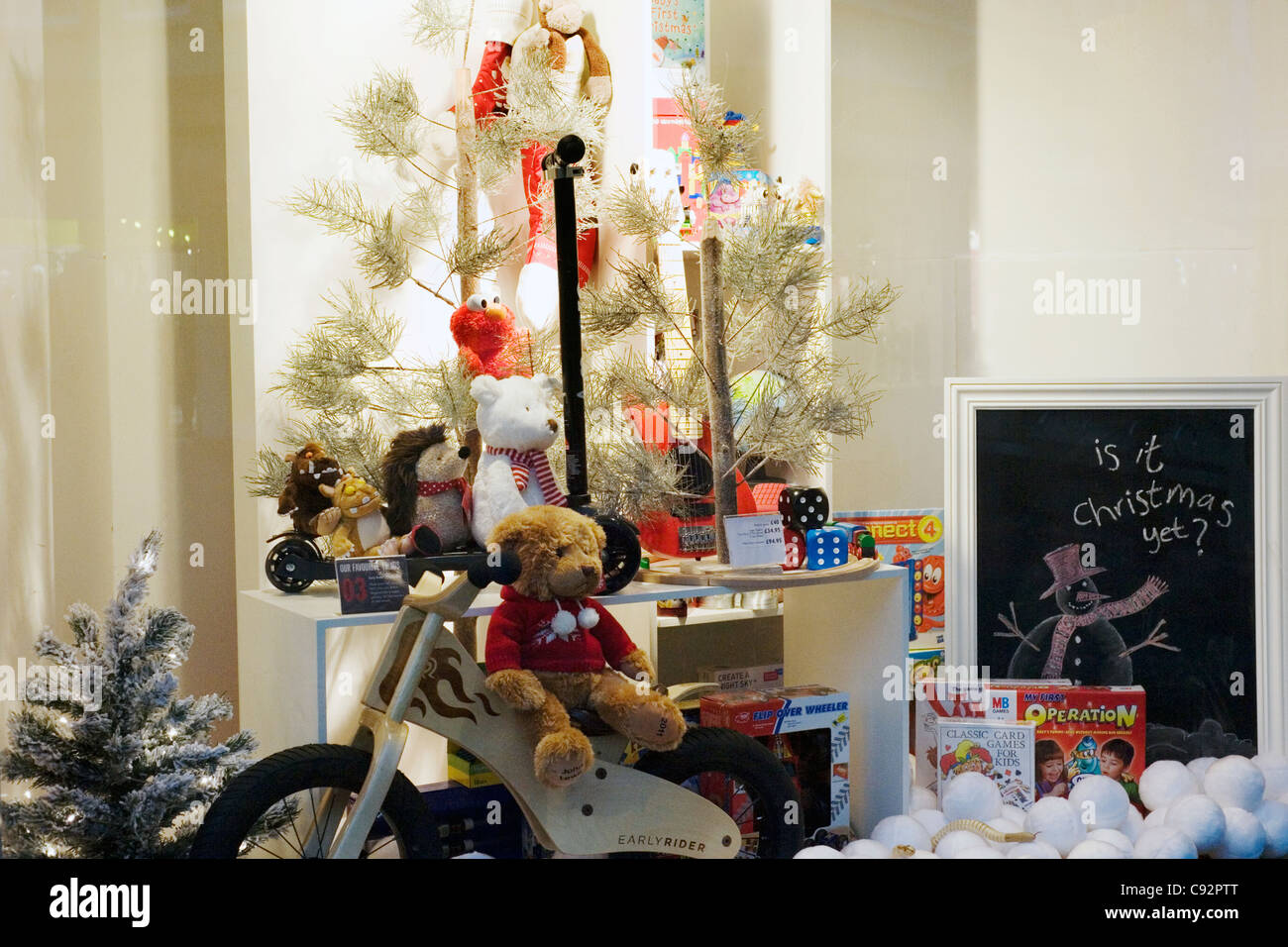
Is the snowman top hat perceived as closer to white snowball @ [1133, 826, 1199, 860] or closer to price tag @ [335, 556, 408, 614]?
white snowball @ [1133, 826, 1199, 860]

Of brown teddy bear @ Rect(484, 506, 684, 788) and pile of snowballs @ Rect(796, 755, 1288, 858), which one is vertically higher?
brown teddy bear @ Rect(484, 506, 684, 788)

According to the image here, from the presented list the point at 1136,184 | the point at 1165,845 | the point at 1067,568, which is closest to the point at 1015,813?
the point at 1165,845

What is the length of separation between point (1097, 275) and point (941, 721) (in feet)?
3.50

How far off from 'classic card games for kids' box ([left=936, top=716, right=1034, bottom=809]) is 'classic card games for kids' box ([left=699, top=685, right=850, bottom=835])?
237 mm

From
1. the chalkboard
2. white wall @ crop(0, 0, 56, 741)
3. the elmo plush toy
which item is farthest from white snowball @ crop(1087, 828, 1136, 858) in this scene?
white wall @ crop(0, 0, 56, 741)

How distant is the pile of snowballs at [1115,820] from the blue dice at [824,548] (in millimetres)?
492

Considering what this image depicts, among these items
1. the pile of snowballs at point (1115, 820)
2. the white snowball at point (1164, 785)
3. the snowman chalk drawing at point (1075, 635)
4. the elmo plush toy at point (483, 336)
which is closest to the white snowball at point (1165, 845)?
the pile of snowballs at point (1115, 820)

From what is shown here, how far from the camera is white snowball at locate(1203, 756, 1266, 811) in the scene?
2.16 meters

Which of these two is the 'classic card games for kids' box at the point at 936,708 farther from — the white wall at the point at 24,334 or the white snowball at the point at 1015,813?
the white wall at the point at 24,334

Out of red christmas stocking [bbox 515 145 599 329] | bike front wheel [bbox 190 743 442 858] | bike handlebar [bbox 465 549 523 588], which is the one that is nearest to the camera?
bike front wheel [bbox 190 743 442 858]

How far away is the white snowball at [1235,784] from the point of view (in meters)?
2.16

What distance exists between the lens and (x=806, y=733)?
6.93 feet

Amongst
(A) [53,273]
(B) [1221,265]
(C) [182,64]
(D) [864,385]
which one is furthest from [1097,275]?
(A) [53,273]
